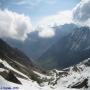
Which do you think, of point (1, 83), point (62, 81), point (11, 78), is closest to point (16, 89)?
point (1, 83)

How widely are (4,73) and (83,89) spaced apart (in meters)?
42.8

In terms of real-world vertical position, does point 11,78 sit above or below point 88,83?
below

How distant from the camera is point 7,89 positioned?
67938 millimetres

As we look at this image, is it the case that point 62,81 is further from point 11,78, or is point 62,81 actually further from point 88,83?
point 11,78

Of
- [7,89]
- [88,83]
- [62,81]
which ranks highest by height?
[62,81]

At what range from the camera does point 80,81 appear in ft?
425

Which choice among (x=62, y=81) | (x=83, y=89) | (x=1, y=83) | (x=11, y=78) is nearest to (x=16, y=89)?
(x=1, y=83)

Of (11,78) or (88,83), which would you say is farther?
(88,83)

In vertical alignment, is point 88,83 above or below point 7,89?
above

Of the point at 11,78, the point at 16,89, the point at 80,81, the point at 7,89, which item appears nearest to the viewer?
the point at 7,89

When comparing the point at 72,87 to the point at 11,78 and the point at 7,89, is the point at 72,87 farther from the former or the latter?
the point at 7,89

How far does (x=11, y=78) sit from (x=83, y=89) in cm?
4056

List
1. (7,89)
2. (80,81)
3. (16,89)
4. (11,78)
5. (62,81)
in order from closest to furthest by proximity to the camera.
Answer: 1. (7,89)
2. (16,89)
3. (11,78)
4. (80,81)
5. (62,81)

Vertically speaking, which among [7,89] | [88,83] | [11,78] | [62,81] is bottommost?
[7,89]
